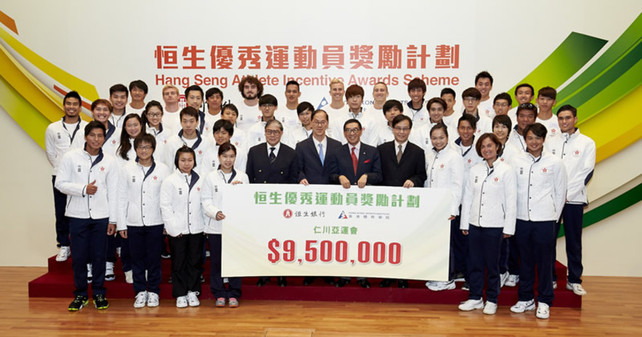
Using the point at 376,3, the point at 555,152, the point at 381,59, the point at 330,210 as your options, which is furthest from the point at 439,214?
→ the point at 376,3

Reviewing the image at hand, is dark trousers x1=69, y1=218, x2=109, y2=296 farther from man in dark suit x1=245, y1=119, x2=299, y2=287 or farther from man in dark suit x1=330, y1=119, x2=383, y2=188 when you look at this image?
man in dark suit x1=330, y1=119, x2=383, y2=188

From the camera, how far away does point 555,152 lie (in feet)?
16.5

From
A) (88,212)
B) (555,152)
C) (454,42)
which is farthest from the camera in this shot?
(454,42)

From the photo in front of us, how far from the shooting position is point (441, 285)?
4809 millimetres

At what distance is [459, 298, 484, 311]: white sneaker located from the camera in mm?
4613

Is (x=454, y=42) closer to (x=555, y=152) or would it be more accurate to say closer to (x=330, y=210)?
(x=555, y=152)

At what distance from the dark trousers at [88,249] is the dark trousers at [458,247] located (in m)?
2.93

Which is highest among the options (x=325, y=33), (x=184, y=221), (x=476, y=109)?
(x=325, y=33)

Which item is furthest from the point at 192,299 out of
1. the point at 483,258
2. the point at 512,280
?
the point at 512,280

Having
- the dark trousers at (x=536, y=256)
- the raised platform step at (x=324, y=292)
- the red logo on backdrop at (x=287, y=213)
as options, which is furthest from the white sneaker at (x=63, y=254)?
the dark trousers at (x=536, y=256)

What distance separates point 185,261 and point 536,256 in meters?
2.88

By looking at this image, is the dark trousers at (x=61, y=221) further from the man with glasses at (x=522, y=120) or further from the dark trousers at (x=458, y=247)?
the man with glasses at (x=522, y=120)

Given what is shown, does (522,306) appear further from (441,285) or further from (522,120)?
(522,120)

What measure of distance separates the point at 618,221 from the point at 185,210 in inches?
193
